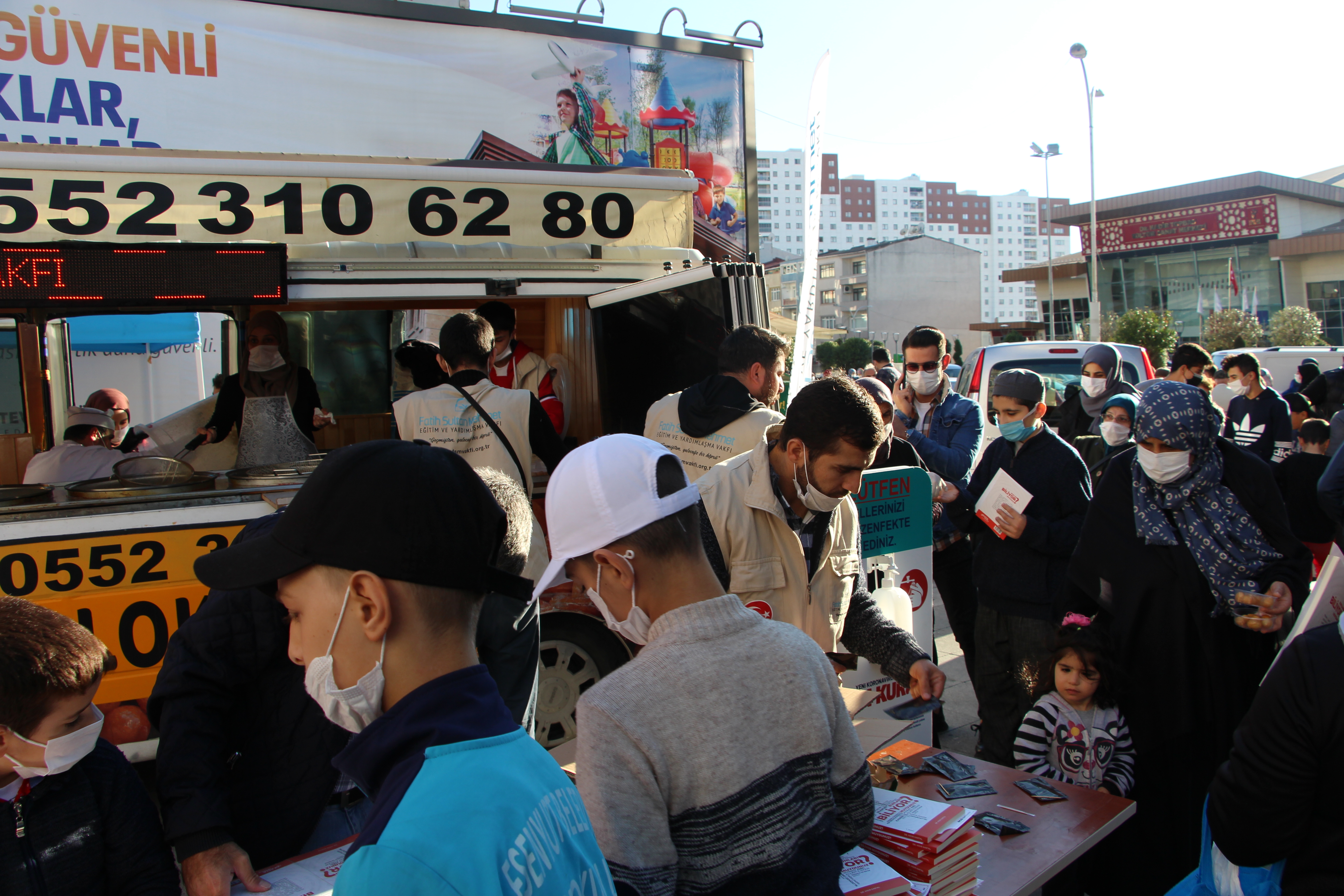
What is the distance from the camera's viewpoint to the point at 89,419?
17.2 ft

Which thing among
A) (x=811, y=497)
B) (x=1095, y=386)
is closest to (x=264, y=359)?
(x=811, y=497)

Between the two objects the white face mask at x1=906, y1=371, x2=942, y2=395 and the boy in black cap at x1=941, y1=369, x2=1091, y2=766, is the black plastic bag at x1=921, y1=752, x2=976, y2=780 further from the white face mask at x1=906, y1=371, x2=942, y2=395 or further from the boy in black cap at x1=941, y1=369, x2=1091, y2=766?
the white face mask at x1=906, y1=371, x2=942, y2=395

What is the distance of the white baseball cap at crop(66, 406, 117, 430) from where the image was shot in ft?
17.0

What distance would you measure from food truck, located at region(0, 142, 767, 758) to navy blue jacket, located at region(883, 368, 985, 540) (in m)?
1.37

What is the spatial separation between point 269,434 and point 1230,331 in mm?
38204

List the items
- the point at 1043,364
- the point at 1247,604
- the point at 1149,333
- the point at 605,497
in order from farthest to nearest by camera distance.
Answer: the point at 1149,333
the point at 1043,364
the point at 1247,604
the point at 605,497

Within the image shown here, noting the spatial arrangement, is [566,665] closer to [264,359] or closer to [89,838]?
[89,838]

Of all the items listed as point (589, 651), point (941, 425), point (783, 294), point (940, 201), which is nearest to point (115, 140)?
point (589, 651)

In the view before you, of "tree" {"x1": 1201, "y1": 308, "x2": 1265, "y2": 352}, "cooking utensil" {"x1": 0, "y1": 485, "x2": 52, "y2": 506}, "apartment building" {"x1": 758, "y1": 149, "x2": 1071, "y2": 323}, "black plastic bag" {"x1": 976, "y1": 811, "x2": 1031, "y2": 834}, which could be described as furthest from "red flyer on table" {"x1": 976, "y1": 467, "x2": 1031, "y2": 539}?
"apartment building" {"x1": 758, "y1": 149, "x2": 1071, "y2": 323}

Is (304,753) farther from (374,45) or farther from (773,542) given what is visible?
(374,45)

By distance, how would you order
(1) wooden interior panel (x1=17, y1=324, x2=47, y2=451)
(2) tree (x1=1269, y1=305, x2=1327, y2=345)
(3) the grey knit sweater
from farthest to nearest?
(2) tree (x1=1269, y1=305, x2=1327, y2=345) < (1) wooden interior panel (x1=17, y1=324, x2=47, y2=451) < (3) the grey knit sweater

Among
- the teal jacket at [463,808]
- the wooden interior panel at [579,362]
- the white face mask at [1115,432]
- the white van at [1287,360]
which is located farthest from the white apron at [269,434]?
the white van at [1287,360]

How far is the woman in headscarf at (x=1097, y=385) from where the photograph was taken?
267 inches

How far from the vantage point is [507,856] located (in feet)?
3.20
